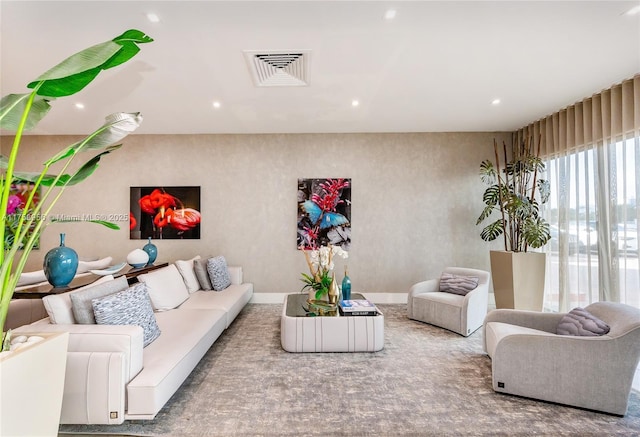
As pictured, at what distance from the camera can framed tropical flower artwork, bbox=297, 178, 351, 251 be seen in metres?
5.36

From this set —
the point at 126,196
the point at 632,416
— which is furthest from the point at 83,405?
the point at 126,196

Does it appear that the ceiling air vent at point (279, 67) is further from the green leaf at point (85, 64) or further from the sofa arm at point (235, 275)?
the sofa arm at point (235, 275)

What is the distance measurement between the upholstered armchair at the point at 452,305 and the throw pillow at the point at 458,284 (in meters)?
0.03

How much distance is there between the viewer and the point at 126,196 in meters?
5.41

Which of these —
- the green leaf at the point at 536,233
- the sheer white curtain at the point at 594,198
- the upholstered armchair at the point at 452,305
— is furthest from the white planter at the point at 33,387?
the sheer white curtain at the point at 594,198

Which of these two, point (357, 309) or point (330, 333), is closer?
point (330, 333)

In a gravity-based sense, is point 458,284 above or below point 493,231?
below

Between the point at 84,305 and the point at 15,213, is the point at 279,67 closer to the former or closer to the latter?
the point at 84,305

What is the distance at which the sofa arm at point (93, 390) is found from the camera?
6.24 feet

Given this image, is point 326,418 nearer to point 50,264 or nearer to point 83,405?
point 83,405

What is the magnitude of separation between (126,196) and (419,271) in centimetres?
512

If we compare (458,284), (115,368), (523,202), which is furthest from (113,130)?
(523,202)

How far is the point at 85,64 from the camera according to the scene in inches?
56.6

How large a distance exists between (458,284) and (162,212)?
4745 mm
